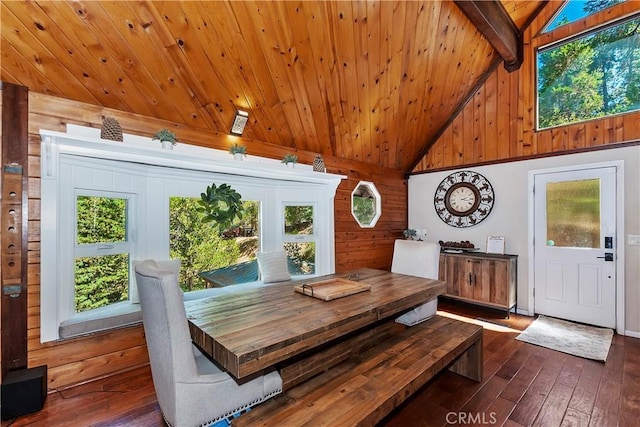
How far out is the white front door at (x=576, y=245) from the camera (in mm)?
3330

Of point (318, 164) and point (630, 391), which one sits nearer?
point (630, 391)

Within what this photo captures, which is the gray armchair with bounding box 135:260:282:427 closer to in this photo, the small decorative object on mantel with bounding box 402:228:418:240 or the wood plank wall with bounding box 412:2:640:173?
the small decorative object on mantel with bounding box 402:228:418:240

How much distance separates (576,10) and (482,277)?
3.73 meters

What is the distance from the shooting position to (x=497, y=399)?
2053 mm

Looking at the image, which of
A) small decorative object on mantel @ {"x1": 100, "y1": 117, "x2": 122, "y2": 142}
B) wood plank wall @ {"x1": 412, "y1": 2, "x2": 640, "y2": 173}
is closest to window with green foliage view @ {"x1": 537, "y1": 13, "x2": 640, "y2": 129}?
wood plank wall @ {"x1": 412, "y1": 2, "x2": 640, "y2": 173}

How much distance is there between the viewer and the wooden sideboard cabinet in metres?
3.77

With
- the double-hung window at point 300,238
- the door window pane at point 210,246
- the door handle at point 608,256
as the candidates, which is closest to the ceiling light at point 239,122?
the door window pane at point 210,246

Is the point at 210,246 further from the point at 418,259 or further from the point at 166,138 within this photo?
the point at 418,259

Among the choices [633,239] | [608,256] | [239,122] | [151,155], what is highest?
[239,122]

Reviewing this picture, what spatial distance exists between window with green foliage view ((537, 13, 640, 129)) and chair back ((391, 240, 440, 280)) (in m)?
2.72

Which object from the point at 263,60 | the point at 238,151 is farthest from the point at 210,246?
the point at 263,60

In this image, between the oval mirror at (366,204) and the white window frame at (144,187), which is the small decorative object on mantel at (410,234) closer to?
the oval mirror at (366,204)

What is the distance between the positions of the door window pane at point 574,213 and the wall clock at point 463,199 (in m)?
0.76

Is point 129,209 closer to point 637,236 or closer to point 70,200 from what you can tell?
point 70,200
